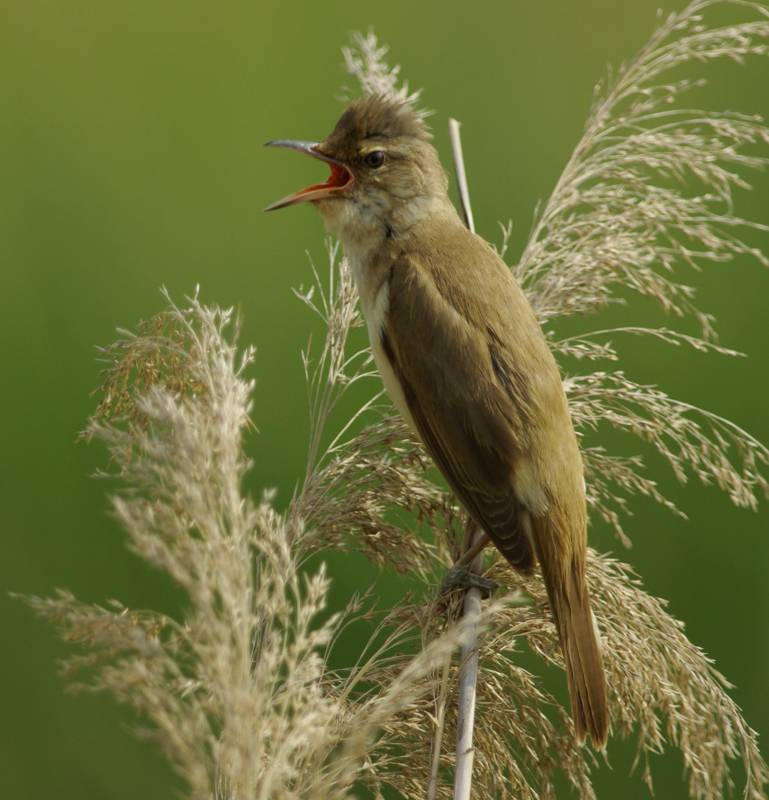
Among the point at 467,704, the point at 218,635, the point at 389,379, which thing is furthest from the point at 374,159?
the point at 218,635

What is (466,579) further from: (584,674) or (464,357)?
(464,357)

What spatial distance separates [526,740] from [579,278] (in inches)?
33.9

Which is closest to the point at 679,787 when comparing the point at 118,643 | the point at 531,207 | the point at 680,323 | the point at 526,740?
the point at 526,740

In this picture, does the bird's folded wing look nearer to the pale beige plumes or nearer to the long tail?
the long tail

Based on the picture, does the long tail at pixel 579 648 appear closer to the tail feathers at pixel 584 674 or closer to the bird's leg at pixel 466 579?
the tail feathers at pixel 584 674

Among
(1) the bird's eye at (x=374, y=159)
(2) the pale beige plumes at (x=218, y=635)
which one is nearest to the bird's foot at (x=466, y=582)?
(2) the pale beige plumes at (x=218, y=635)

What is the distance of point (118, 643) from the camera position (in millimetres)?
1266

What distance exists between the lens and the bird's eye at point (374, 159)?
2.72 metres

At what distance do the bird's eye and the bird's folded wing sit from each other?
1.10ft

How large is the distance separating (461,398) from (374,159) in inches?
26.0

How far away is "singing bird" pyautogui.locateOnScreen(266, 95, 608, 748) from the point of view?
214cm

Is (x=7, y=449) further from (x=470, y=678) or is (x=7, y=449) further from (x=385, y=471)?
(x=470, y=678)

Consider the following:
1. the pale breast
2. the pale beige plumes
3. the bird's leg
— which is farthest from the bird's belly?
the pale beige plumes

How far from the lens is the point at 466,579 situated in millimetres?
2129
